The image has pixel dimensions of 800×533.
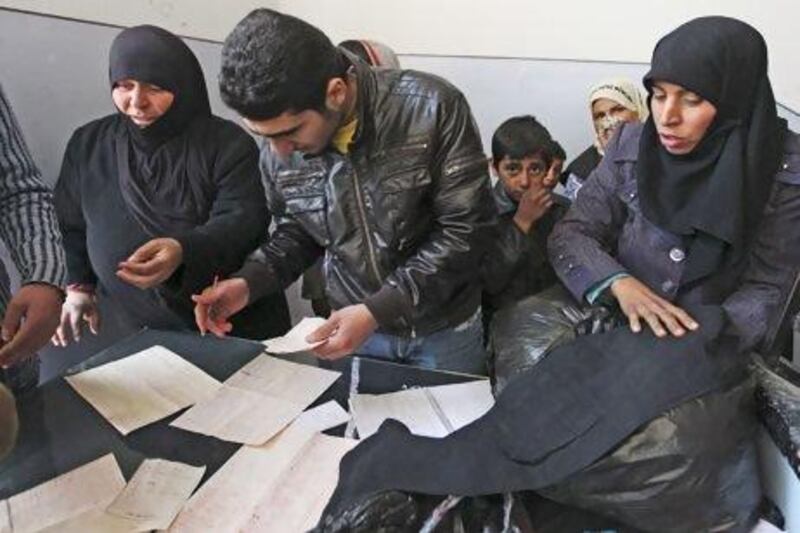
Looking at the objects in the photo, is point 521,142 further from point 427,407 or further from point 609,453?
point 609,453

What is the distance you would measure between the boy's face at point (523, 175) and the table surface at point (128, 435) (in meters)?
0.85

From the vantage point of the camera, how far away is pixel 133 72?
1.62 m

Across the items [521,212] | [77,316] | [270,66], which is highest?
[270,66]

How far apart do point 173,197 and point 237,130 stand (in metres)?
0.24

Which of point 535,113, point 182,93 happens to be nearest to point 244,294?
point 182,93

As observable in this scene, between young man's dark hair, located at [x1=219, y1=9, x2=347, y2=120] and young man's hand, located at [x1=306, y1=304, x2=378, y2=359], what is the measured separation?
355 mm

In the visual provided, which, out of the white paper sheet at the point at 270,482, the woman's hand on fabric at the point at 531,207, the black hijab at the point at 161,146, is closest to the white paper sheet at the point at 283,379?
the white paper sheet at the point at 270,482

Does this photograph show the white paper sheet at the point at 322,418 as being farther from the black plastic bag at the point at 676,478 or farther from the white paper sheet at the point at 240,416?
the black plastic bag at the point at 676,478

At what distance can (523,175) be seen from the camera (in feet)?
6.55

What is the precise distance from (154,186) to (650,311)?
4.01 feet

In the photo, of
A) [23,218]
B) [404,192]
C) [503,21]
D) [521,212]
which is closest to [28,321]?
[23,218]

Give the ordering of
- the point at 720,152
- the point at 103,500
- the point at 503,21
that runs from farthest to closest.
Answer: the point at 503,21 → the point at 720,152 → the point at 103,500

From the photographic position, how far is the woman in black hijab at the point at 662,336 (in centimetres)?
85

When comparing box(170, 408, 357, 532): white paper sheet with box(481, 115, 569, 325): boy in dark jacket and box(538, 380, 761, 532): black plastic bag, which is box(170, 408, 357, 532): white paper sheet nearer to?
box(538, 380, 761, 532): black plastic bag
